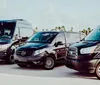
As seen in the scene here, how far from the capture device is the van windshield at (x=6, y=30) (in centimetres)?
1437

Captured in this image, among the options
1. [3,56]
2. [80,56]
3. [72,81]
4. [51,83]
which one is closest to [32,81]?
[51,83]

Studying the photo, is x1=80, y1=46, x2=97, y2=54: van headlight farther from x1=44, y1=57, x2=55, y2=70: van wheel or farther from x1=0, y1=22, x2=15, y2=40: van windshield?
x1=0, y1=22, x2=15, y2=40: van windshield

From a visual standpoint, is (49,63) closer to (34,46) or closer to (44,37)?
(34,46)

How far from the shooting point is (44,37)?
42.4 feet

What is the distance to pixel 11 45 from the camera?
1409 cm

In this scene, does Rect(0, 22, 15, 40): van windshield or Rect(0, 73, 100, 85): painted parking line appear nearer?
Rect(0, 73, 100, 85): painted parking line

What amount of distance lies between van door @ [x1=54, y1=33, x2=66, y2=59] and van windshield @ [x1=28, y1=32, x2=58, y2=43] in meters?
0.22

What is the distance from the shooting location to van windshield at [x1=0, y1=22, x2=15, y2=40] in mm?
14367

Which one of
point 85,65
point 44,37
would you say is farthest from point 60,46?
point 85,65

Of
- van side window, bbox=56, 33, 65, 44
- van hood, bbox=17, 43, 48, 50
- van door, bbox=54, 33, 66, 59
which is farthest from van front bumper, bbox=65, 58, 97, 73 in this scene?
van side window, bbox=56, 33, 65, 44

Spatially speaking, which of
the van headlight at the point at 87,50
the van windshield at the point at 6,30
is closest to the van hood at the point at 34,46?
the van windshield at the point at 6,30

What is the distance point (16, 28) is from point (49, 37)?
2.46 m

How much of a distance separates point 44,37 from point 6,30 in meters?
2.63

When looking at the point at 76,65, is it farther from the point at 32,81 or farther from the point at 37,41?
the point at 37,41
